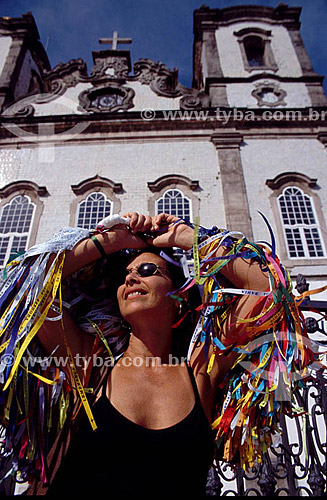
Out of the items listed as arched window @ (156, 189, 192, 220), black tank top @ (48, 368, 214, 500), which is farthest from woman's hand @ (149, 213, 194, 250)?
arched window @ (156, 189, 192, 220)

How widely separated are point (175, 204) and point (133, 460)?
9416 mm

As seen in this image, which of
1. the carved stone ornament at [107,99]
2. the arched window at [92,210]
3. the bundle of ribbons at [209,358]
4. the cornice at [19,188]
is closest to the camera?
the bundle of ribbons at [209,358]

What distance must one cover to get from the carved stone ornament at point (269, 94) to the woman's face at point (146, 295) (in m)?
12.8

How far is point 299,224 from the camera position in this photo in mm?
10664

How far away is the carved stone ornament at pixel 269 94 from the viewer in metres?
13.5

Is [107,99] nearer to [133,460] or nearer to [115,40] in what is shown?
[115,40]

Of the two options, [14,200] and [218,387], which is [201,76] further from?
[218,387]

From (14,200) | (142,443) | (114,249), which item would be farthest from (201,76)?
→ (142,443)

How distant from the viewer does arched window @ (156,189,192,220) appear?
10.8 metres

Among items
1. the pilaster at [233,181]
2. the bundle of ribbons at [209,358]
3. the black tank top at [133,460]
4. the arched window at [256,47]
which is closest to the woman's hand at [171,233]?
the bundle of ribbons at [209,358]

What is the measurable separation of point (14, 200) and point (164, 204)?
481 cm

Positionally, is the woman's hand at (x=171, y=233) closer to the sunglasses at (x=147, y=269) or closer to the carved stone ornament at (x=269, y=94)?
the sunglasses at (x=147, y=269)

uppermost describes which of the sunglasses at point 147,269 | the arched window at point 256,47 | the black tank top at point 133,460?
Answer: the arched window at point 256,47

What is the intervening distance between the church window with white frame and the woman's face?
8291 mm
